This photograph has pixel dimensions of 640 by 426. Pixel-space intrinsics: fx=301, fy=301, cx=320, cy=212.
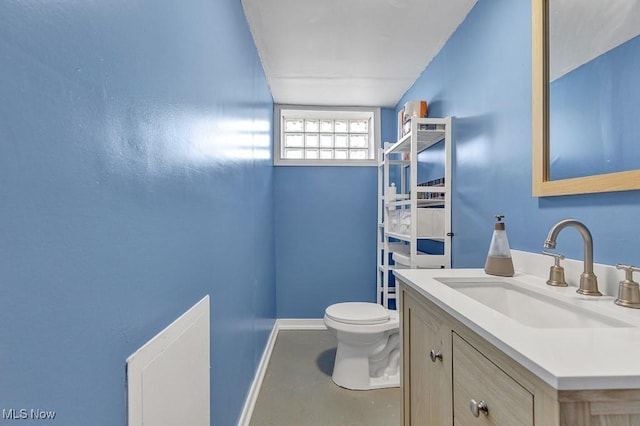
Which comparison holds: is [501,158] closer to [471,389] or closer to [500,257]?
[500,257]

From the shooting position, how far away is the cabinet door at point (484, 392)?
557mm

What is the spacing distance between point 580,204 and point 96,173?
51.3 inches

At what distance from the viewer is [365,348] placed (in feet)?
6.51

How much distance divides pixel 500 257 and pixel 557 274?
201 millimetres

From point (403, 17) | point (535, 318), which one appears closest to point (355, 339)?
point (535, 318)

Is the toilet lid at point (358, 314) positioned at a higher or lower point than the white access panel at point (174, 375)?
lower

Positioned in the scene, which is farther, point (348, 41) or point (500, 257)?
point (348, 41)

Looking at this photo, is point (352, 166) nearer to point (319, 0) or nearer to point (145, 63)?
point (319, 0)

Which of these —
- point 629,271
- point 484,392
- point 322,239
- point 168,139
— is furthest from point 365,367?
point 168,139

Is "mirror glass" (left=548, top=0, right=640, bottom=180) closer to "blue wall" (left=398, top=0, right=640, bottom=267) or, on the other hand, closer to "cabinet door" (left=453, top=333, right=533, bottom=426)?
"blue wall" (left=398, top=0, right=640, bottom=267)

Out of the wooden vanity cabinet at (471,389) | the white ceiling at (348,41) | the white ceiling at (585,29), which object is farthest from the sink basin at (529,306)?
the white ceiling at (348,41)

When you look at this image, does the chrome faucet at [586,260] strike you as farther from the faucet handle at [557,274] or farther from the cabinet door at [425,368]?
the cabinet door at [425,368]

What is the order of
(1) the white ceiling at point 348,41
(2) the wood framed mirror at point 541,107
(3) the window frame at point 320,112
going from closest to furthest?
(2) the wood framed mirror at point 541,107 < (1) the white ceiling at point 348,41 < (3) the window frame at point 320,112

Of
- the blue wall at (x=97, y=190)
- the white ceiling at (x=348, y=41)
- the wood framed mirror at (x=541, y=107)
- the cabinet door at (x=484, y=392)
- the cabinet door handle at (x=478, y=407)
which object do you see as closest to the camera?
the blue wall at (x=97, y=190)
